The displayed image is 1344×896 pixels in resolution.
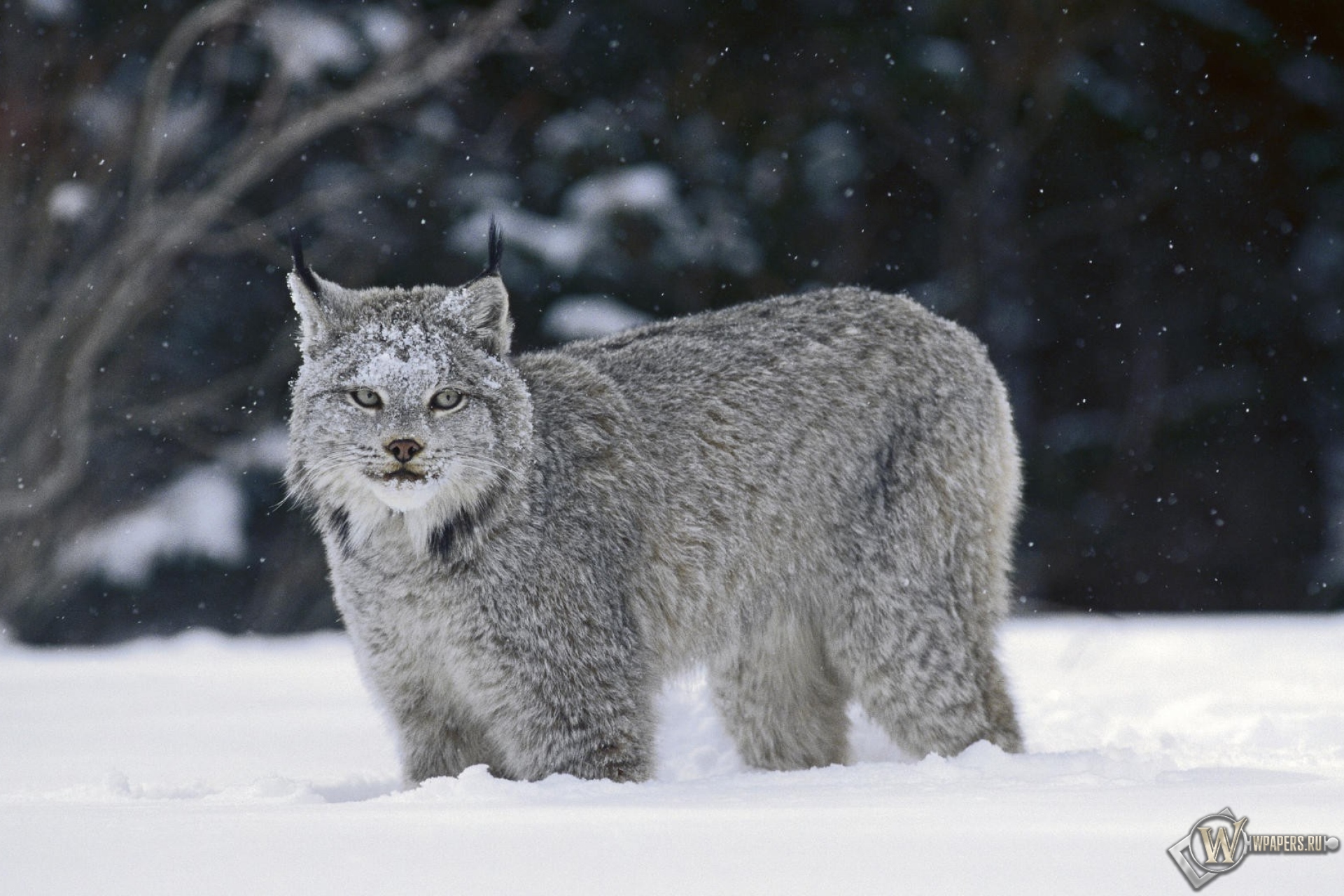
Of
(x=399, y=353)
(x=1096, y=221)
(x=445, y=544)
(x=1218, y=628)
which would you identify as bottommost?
(x=1218, y=628)

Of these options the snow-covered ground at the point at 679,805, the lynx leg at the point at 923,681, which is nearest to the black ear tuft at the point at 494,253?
the snow-covered ground at the point at 679,805

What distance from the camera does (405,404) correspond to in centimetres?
387

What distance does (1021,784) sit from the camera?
345 cm

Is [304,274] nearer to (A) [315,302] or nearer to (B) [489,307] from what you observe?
(A) [315,302]

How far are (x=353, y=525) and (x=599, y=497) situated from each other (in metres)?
0.67

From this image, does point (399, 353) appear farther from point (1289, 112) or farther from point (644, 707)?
point (1289, 112)

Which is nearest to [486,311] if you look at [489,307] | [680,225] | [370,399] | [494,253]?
[489,307]

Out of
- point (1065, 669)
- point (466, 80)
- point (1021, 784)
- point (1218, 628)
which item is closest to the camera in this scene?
point (1021, 784)

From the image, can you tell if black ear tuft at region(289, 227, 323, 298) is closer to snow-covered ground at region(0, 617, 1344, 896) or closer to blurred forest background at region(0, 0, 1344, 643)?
snow-covered ground at region(0, 617, 1344, 896)

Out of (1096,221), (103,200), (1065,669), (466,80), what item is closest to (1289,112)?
(1096,221)

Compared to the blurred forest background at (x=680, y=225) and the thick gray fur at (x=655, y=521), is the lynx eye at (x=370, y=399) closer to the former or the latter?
the thick gray fur at (x=655, y=521)

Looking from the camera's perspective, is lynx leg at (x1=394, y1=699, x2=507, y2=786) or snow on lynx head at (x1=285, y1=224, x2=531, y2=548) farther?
lynx leg at (x1=394, y1=699, x2=507, y2=786)

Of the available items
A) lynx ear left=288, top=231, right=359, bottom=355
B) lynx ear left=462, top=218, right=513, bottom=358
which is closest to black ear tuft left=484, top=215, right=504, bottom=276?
lynx ear left=462, top=218, right=513, bottom=358

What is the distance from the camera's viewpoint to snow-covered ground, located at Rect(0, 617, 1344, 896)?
2.60 m
